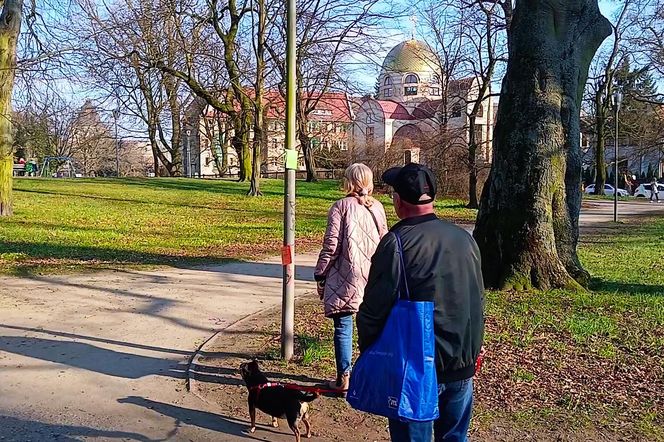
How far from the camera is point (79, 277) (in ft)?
35.4

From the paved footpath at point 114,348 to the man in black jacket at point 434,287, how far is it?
1.95 m

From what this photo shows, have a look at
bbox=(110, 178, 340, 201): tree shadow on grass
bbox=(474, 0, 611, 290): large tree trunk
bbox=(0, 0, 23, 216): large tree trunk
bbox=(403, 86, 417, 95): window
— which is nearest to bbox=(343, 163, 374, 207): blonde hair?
bbox=(474, 0, 611, 290): large tree trunk

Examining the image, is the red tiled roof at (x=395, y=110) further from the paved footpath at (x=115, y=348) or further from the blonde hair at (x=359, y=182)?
the blonde hair at (x=359, y=182)

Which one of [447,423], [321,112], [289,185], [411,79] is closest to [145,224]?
[289,185]

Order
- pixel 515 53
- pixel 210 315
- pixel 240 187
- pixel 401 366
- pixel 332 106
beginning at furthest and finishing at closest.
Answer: pixel 332 106
pixel 240 187
pixel 515 53
pixel 210 315
pixel 401 366

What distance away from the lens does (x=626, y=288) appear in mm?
10055

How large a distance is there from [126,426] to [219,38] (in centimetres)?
2790

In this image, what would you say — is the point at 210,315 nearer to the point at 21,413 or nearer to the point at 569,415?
the point at 21,413

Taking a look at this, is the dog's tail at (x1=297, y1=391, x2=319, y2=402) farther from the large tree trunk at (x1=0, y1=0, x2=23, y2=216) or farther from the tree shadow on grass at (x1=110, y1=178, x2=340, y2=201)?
the tree shadow on grass at (x1=110, y1=178, x2=340, y2=201)

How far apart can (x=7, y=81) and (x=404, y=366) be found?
18.6 m

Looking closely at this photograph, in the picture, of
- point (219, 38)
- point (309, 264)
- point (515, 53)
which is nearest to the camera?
point (515, 53)

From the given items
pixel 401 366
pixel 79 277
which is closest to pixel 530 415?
pixel 401 366

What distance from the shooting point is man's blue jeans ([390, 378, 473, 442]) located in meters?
3.14

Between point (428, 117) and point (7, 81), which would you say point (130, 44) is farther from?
point (428, 117)
